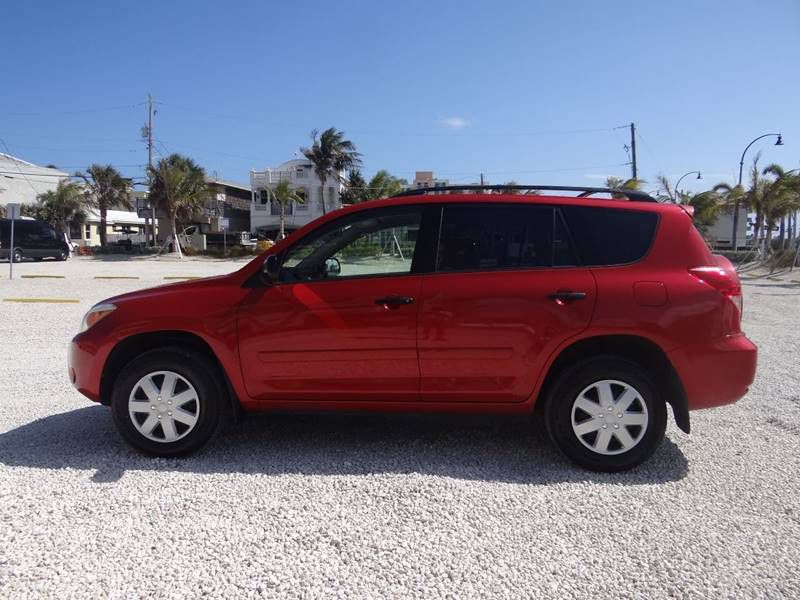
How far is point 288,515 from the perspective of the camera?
10.5 feet

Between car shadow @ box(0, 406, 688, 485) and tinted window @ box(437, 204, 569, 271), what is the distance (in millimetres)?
1277

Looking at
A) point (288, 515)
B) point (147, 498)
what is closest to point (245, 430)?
point (147, 498)

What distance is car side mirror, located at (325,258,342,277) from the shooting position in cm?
393

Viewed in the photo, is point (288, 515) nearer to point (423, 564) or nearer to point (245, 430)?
point (423, 564)

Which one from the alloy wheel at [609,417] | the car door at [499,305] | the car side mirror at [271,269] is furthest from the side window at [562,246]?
the car side mirror at [271,269]

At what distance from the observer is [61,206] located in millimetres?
53906

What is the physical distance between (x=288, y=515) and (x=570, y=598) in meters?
1.48

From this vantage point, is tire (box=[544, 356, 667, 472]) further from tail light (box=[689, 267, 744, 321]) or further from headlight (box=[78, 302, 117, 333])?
headlight (box=[78, 302, 117, 333])

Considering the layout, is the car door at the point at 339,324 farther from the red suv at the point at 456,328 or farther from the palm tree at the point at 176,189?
the palm tree at the point at 176,189

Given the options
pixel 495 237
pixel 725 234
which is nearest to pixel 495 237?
pixel 495 237

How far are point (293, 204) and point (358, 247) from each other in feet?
179

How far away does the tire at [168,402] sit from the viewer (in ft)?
12.7

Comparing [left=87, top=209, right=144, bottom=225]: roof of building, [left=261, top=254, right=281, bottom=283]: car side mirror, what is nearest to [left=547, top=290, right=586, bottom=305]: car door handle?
[left=261, top=254, right=281, bottom=283]: car side mirror

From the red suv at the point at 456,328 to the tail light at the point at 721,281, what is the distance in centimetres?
1
